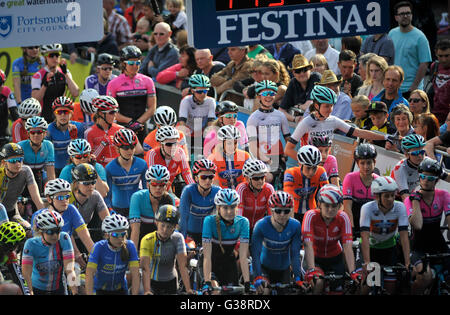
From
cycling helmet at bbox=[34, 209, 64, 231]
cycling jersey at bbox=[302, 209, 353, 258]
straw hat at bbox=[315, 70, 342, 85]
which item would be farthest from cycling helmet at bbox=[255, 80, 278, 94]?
cycling helmet at bbox=[34, 209, 64, 231]

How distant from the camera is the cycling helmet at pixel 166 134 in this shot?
14.9 metres

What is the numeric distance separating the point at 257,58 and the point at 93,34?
4505 millimetres

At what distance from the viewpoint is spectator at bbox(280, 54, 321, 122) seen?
52.5 feet

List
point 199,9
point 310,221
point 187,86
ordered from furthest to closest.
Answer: point 187,86
point 310,221
point 199,9

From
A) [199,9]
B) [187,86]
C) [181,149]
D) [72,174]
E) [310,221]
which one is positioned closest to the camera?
[199,9]

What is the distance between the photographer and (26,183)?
14.8m

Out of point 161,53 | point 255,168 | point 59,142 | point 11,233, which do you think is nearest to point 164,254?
point 255,168

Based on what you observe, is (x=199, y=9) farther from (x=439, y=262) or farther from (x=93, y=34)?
(x=439, y=262)

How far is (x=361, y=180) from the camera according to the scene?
1348 centimetres

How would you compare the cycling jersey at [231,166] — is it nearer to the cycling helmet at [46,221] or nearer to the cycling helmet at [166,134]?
the cycling helmet at [166,134]

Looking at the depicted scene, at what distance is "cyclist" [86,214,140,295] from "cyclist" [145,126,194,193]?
2658 mm

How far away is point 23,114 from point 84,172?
301cm

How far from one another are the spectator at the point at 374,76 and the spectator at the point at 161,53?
4.42m
